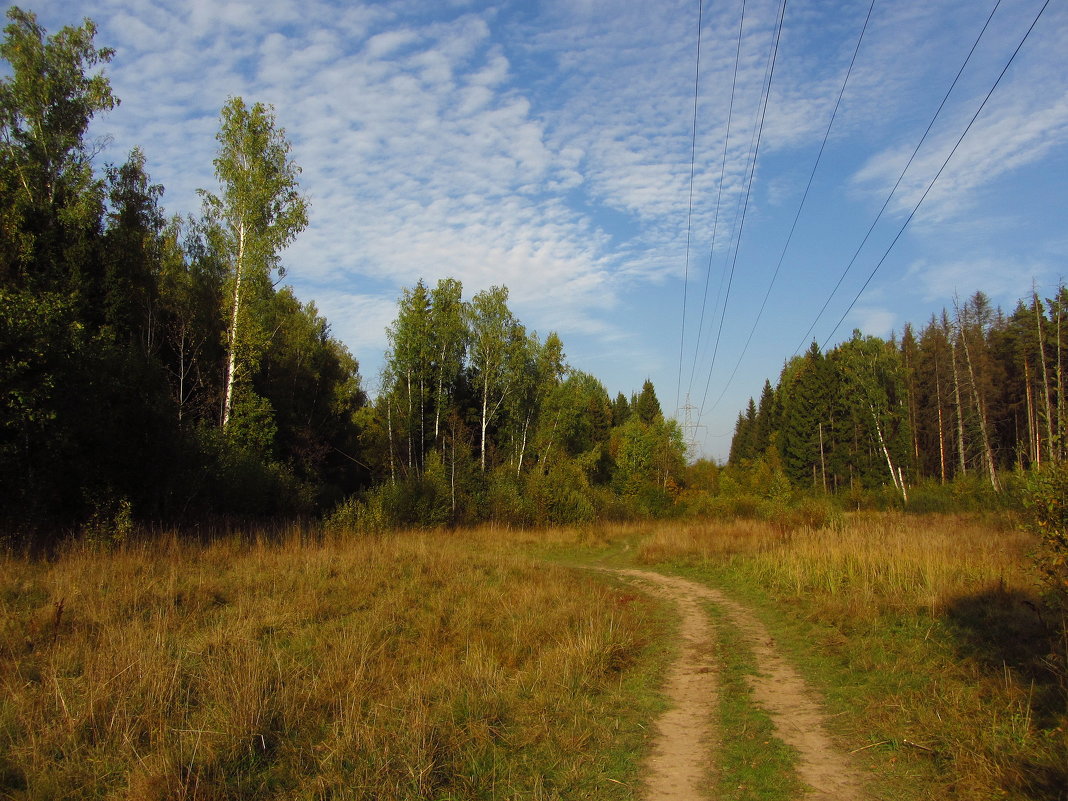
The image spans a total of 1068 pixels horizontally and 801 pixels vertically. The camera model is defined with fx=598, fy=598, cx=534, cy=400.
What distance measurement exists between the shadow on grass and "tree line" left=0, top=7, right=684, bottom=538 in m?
14.0

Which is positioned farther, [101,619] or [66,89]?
[66,89]

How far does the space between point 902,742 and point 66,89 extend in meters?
29.7

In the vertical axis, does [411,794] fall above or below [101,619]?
below

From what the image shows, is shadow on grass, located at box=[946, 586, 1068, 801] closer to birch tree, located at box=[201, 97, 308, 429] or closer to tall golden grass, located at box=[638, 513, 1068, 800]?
tall golden grass, located at box=[638, 513, 1068, 800]

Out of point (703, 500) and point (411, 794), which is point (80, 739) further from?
point (703, 500)

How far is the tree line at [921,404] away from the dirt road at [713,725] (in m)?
37.5

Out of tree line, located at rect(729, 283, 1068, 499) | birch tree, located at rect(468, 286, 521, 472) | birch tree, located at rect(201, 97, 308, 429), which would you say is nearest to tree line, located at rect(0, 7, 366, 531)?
birch tree, located at rect(201, 97, 308, 429)

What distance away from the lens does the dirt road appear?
15.1 feet

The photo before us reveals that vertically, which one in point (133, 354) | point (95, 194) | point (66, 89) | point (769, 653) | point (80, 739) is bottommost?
point (769, 653)

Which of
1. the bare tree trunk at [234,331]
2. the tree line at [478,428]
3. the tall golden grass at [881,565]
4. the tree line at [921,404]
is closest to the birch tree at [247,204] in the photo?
the bare tree trunk at [234,331]

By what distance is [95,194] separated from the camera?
22.0 meters

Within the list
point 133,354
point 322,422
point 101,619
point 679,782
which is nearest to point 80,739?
point 101,619

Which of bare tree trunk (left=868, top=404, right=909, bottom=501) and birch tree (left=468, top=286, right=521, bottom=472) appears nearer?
birch tree (left=468, top=286, right=521, bottom=472)

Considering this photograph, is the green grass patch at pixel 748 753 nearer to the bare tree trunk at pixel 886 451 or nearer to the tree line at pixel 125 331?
the tree line at pixel 125 331
